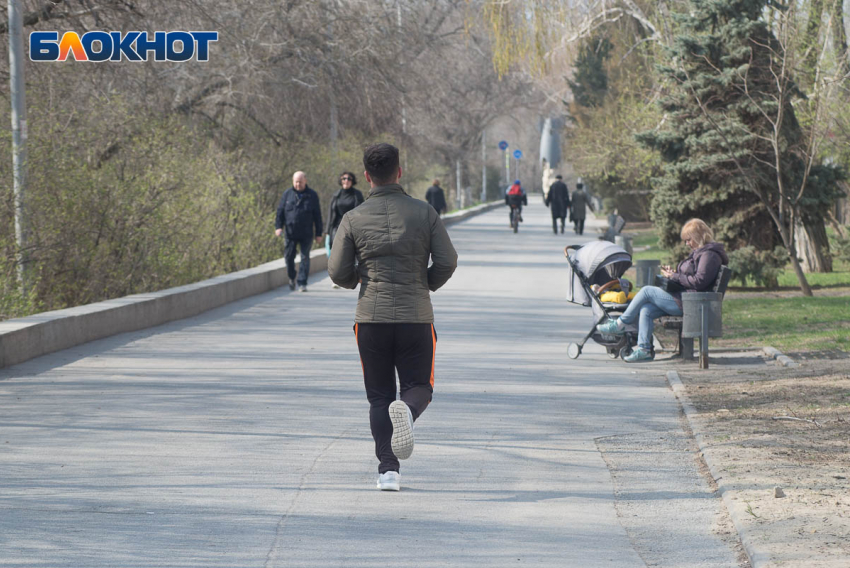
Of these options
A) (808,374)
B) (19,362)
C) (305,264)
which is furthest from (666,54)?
(19,362)

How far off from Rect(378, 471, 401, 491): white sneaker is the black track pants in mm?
30

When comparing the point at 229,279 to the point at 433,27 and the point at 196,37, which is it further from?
the point at 433,27

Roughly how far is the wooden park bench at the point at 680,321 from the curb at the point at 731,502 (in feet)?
8.48

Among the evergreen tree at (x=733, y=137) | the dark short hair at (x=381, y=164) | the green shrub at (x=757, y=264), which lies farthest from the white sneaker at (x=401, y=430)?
the green shrub at (x=757, y=264)

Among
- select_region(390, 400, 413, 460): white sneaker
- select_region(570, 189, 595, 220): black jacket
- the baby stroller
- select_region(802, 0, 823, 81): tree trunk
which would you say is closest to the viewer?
select_region(390, 400, 413, 460): white sneaker

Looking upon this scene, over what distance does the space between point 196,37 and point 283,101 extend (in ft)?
16.4

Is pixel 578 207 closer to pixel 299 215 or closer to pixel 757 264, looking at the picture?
pixel 757 264

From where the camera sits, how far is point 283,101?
92.3ft

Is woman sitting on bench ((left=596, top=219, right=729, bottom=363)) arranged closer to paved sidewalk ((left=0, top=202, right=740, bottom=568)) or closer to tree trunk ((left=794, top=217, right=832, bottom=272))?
paved sidewalk ((left=0, top=202, right=740, bottom=568))

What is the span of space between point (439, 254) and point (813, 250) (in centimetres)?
2046

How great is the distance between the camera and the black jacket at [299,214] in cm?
1983

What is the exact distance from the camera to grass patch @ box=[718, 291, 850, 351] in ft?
45.5

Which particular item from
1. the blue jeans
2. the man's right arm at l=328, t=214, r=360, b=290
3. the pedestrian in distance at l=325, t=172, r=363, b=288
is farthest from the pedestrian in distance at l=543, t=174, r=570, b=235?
the man's right arm at l=328, t=214, r=360, b=290

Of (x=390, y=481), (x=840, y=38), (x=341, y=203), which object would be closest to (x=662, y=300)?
(x=390, y=481)
